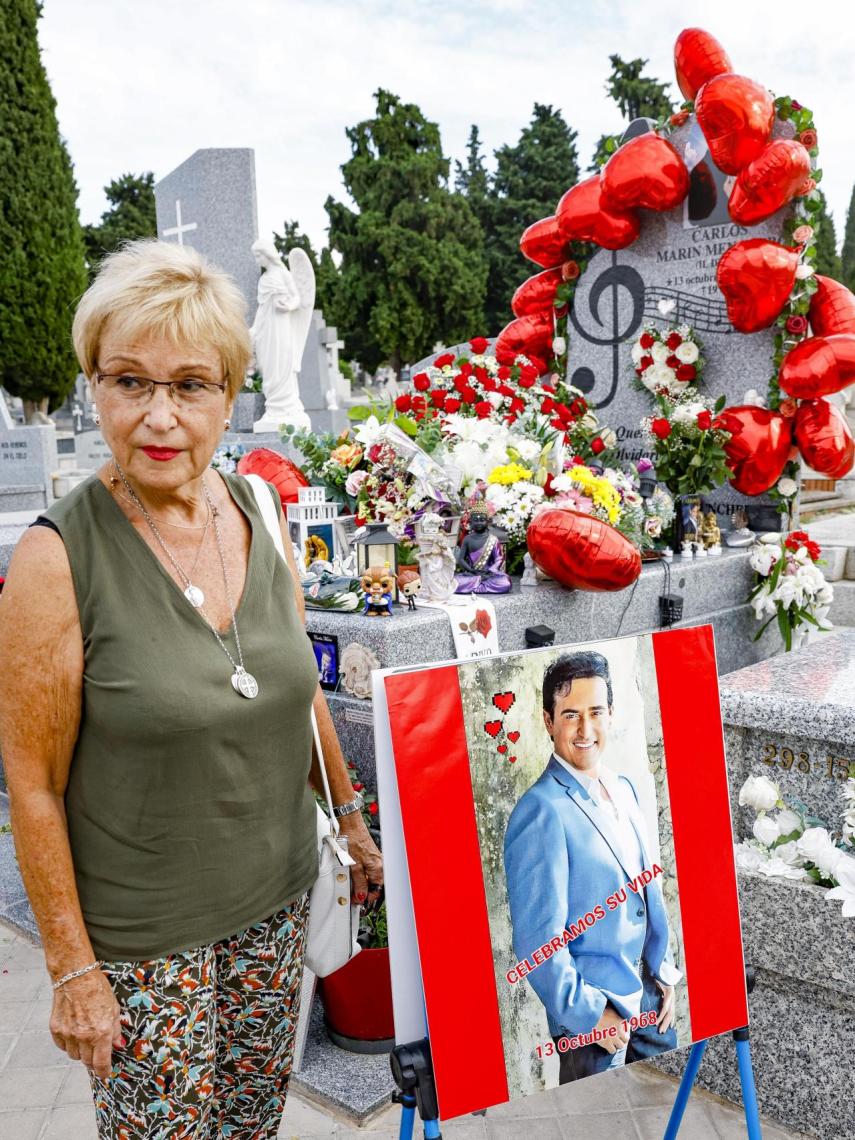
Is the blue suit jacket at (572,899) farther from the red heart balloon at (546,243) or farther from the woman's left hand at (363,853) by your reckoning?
the red heart balloon at (546,243)

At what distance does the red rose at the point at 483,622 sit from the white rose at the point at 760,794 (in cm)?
115

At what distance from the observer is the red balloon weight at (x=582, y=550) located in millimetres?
3637

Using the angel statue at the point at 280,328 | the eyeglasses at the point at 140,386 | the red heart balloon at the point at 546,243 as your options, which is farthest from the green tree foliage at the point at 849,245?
the eyeglasses at the point at 140,386

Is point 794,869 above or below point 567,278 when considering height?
below

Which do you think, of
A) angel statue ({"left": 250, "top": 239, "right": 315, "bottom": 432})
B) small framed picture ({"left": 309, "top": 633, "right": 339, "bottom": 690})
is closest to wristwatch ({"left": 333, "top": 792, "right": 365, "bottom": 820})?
small framed picture ({"left": 309, "top": 633, "right": 339, "bottom": 690})

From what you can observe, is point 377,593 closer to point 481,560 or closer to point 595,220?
point 481,560

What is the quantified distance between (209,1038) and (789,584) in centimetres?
425

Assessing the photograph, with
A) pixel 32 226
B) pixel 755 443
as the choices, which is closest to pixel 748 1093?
pixel 755 443

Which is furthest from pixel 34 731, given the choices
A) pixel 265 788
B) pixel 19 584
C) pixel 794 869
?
pixel 794 869

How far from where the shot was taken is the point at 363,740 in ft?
10.8

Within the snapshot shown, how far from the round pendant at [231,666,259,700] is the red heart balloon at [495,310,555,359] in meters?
4.81

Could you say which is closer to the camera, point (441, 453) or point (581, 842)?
point (581, 842)

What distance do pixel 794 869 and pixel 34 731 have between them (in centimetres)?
191

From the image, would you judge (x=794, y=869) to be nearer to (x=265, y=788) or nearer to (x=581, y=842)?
(x=581, y=842)
